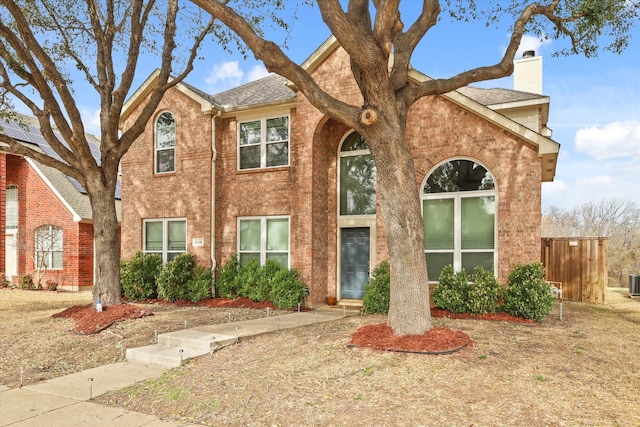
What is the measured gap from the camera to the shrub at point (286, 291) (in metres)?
11.0

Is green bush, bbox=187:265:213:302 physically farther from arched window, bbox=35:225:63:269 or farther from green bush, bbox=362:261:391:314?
arched window, bbox=35:225:63:269

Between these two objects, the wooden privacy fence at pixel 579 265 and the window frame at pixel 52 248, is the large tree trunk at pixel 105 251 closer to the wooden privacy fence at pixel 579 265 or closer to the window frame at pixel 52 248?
the window frame at pixel 52 248

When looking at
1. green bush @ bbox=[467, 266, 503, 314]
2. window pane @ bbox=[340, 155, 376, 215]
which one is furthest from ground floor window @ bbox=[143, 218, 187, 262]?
green bush @ bbox=[467, 266, 503, 314]

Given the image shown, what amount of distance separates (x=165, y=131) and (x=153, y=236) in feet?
10.9

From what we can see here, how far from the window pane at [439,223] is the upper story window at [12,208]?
17804mm

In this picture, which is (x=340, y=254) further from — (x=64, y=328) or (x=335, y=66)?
(x=64, y=328)

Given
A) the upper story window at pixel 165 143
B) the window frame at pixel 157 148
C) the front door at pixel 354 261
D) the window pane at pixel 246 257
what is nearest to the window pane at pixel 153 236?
the window frame at pixel 157 148

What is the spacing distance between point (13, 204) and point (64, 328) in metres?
13.3

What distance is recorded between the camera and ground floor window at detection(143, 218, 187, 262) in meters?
13.4

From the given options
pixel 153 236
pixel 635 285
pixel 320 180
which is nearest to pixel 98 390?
pixel 320 180

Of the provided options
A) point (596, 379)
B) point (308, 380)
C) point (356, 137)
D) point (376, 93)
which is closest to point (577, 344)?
point (596, 379)

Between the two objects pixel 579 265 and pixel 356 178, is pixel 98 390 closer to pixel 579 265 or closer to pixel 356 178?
pixel 356 178

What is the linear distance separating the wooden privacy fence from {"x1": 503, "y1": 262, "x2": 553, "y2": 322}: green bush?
5245 mm

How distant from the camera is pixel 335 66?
11320 mm
